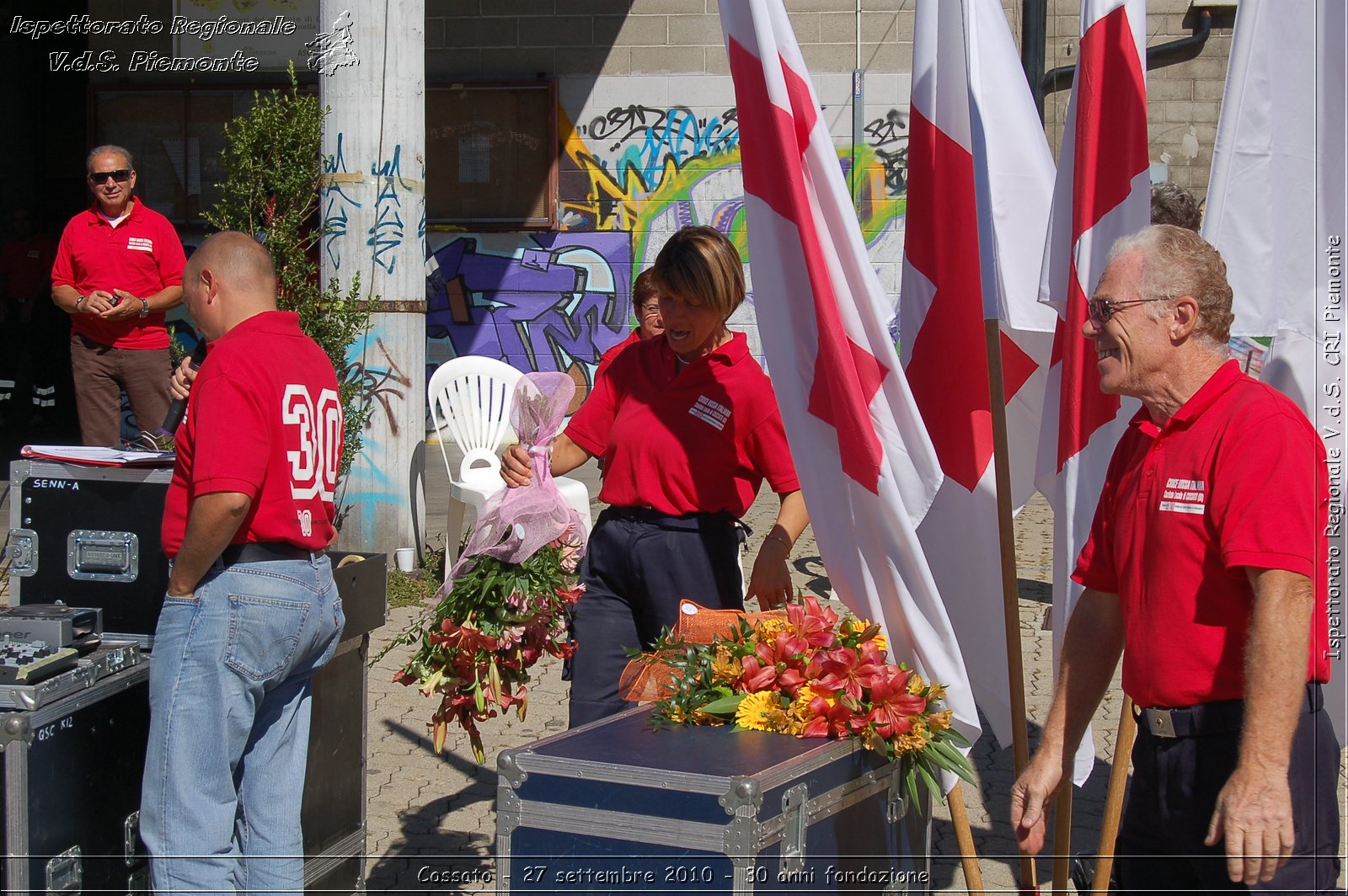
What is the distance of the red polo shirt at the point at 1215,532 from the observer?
2.37m

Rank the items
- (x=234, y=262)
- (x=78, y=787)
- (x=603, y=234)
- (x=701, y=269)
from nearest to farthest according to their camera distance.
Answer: (x=78, y=787) < (x=234, y=262) < (x=701, y=269) < (x=603, y=234)

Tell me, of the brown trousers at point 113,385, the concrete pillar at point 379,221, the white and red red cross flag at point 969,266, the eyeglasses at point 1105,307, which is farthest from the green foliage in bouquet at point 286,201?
the eyeglasses at point 1105,307

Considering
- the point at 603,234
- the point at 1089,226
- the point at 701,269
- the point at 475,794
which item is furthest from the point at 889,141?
the point at 1089,226

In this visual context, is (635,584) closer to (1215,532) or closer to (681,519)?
(681,519)

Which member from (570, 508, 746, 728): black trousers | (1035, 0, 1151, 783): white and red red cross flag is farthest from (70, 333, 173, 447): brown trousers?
(1035, 0, 1151, 783): white and red red cross flag

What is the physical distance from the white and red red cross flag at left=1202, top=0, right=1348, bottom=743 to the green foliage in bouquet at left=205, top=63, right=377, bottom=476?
16.6ft

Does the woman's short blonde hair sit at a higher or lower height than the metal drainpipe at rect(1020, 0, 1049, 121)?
lower

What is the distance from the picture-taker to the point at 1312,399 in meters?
3.25

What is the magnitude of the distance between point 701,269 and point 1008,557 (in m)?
1.21

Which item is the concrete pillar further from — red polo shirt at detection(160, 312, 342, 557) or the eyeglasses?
the eyeglasses

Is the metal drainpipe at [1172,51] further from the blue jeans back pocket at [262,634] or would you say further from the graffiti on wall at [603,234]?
the blue jeans back pocket at [262,634]

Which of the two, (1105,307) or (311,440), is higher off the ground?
(1105,307)

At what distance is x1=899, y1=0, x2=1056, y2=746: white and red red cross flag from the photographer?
3.49 metres

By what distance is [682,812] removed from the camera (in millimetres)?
2512
